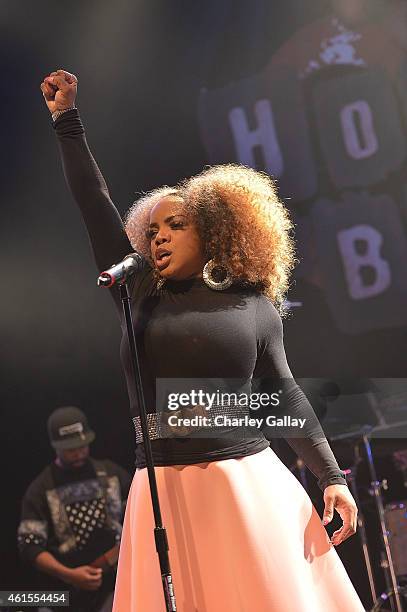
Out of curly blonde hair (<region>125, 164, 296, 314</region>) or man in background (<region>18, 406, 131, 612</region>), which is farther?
man in background (<region>18, 406, 131, 612</region>)

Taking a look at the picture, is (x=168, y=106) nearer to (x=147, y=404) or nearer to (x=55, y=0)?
(x=55, y=0)

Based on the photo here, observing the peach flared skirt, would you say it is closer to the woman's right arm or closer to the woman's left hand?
the woman's left hand

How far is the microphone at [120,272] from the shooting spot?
1361mm

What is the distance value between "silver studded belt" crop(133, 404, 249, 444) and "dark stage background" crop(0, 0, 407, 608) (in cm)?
178

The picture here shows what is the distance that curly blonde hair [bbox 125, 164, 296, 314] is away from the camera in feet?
6.01

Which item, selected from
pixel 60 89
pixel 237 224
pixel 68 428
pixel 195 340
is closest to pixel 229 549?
pixel 195 340

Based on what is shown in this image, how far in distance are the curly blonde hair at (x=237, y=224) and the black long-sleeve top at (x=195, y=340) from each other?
7cm

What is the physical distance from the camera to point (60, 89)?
1789 millimetres

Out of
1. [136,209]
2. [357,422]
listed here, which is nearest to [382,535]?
[357,422]

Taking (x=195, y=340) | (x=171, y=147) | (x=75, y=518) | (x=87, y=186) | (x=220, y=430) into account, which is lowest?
(x=75, y=518)

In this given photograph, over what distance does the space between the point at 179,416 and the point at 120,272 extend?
1.23ft

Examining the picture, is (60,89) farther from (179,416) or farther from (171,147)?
(171,147)

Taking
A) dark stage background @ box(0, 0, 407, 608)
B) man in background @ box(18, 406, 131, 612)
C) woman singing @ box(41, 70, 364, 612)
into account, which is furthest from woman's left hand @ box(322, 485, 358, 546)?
man in background @ box(18, 406, 131, 612)

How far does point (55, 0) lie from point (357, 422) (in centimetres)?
Answer: 251
